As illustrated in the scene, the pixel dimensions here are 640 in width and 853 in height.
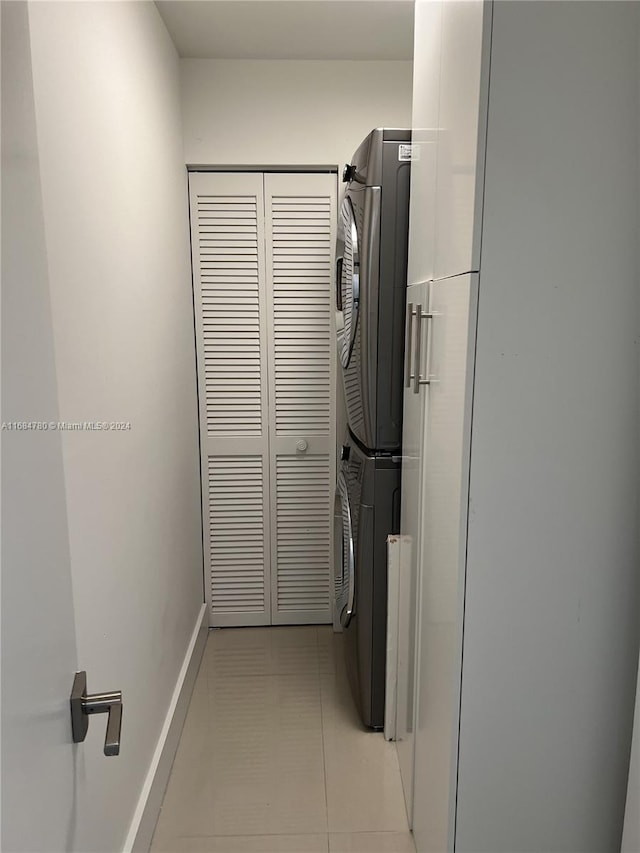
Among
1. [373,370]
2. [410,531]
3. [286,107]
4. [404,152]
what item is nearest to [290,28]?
[286,107]

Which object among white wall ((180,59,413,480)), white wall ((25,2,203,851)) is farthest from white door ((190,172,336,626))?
white wall ((25,2,203,851))

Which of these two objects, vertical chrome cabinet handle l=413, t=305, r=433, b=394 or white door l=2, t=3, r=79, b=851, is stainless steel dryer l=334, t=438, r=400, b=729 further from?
white door l=2, t=3, r=79, b=851

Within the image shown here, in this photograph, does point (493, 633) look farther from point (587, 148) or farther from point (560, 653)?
point (587, 148)

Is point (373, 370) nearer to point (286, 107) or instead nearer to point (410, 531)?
point (410, 531)

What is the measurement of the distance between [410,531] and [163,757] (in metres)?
1.04

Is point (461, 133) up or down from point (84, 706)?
up

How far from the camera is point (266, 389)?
269cm

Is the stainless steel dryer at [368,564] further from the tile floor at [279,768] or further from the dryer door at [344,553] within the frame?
the tile floor at [279,768]

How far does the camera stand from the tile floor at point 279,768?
1707 mm

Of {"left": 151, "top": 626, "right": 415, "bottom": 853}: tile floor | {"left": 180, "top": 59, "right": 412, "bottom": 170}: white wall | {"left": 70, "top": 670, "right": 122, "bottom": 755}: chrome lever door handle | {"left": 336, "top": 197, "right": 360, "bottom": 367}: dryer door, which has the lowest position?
{"left": 151, "top": 626, "right": 415, "bottom": 853}: tile floor

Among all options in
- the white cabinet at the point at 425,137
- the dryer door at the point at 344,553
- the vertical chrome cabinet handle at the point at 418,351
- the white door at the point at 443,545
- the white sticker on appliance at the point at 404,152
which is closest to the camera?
the white door at the point at 443,545

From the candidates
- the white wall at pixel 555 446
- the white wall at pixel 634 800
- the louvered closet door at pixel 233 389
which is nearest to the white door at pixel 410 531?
the white wall at pixel 555 446

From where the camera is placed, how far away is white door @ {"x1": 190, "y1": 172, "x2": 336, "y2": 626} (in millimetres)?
2574

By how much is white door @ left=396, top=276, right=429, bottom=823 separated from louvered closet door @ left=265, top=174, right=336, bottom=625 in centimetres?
94
